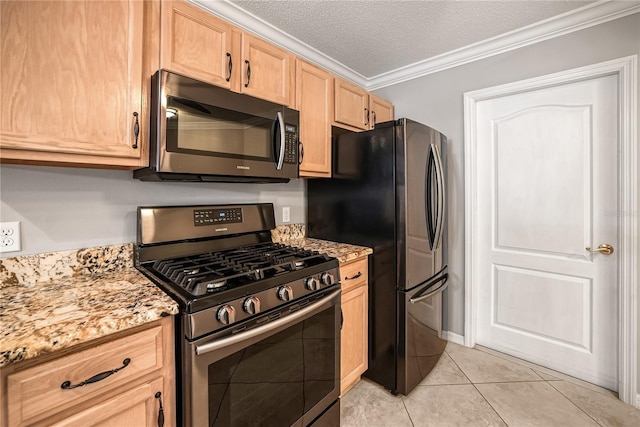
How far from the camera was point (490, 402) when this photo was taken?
1822 mm

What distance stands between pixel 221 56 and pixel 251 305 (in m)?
1.24

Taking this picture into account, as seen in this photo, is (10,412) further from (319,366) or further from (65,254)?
(319,366)

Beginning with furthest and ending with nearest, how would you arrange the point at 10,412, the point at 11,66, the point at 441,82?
the point at 441,82 → the point at 11,66 → the point at 10,412

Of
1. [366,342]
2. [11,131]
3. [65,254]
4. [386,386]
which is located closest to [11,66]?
[11,131]

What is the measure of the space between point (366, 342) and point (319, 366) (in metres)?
0.56

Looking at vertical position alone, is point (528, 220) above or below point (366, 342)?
above

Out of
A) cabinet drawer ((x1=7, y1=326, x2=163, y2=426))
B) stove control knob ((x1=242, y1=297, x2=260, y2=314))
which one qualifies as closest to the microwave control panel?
stove control knob ((x1=242, y1=297, x2=260, y2=314))

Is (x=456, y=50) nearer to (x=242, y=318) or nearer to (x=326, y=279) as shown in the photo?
(x=326, y=279)

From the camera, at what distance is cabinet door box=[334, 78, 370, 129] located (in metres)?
2.14

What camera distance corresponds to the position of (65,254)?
1300mm

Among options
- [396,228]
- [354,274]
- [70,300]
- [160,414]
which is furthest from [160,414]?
[396,228]

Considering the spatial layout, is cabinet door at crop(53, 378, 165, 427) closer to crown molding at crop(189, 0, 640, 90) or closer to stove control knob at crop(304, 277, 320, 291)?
stove control knob at crop(304, 277, 320, 291)

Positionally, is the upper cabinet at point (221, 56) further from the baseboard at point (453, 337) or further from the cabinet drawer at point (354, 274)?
the baseboard at point (453, 337)

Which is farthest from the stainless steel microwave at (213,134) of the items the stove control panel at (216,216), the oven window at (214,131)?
the stove control panel at (216,216)
